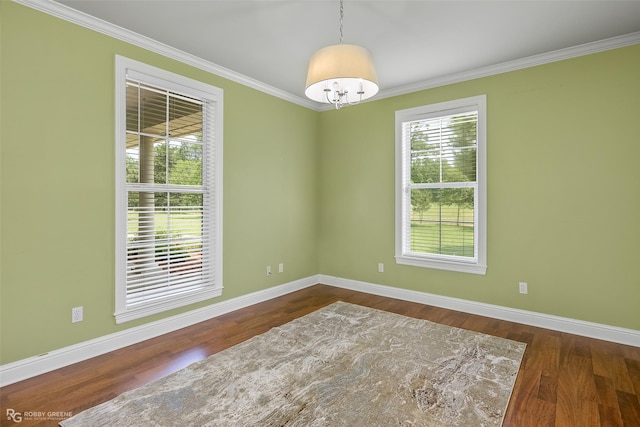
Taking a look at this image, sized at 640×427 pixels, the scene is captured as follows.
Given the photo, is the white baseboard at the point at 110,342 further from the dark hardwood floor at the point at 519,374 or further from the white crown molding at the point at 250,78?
the white crown molding at the point at 250,78

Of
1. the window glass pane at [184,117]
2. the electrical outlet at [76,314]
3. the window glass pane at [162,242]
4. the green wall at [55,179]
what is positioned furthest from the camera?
the window glass pane at [184,117]

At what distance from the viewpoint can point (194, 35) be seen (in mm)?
2922

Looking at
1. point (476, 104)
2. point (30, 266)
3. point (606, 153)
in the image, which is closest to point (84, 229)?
point (30, 266)

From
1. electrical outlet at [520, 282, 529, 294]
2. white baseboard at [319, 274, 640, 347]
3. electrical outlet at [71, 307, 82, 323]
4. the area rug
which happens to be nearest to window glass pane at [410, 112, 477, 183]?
electrical outlet at [520, 282, 529, 294]

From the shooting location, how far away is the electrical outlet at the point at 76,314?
2607 millimetres

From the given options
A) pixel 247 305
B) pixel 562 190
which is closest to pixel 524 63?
pixel 562 190

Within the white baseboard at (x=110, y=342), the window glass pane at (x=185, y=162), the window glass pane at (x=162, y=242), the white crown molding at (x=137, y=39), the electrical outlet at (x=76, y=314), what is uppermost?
the white crown molding at (x=137, y=39)

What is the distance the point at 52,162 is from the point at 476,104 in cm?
415

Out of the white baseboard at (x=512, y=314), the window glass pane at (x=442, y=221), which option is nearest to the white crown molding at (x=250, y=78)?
the window glass pane at (x=442, y=221)

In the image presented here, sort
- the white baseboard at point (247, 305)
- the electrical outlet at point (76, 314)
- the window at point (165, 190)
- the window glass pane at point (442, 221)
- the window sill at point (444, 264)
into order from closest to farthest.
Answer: the white baseboard at point (247, 305), the electrical outlet at point (76, 314), the window at point (165, 190), the window sill at point (444, 264), the window glass pane at point (442, 221)

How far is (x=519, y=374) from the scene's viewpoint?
7.91ft

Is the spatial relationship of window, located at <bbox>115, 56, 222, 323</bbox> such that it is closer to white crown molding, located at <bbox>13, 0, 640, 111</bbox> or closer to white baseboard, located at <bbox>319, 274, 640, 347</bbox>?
white crown molding, located at <bbox>13, 0, 640, 111</bbox>

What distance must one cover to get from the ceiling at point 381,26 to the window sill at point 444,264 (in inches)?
88.8

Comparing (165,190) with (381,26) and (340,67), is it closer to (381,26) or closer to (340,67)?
→ (340,67)
